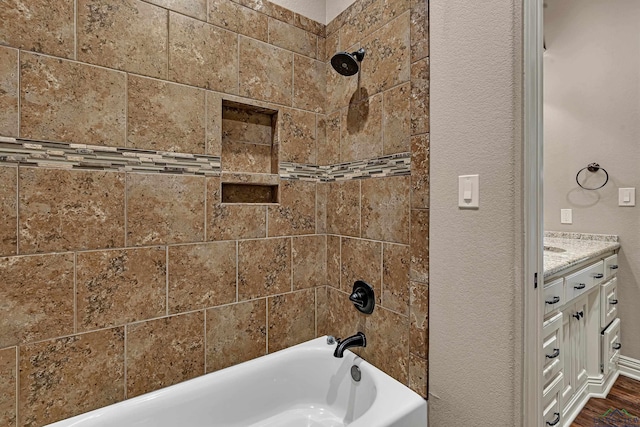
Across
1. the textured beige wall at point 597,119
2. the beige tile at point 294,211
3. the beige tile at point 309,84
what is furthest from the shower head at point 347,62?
the textured beige wall at point 597,119

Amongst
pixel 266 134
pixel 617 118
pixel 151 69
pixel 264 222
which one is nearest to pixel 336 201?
pixel 264 222

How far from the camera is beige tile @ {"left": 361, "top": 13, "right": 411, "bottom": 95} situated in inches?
54.7

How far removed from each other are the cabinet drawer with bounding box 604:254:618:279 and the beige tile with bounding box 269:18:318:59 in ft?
7.88

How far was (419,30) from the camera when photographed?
51.2 inches

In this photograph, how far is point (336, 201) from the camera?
1.80 meters

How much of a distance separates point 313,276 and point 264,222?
1.47 ft

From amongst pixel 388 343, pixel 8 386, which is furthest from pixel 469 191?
pixel 8 386

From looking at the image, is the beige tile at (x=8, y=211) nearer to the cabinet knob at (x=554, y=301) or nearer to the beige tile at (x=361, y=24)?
the beige tile at (x=361, y=24)

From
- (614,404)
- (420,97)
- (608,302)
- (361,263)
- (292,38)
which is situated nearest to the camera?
(420,97)

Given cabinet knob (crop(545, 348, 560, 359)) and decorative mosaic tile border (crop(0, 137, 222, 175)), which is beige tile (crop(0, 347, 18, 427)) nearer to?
decorative mosaic tile border (crop(0, 137, 222, 175))

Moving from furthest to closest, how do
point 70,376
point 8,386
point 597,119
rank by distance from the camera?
point 597,119
point 70,376
point 8,386

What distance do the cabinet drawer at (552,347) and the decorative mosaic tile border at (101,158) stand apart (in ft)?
5.79

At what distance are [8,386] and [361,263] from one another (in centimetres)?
144

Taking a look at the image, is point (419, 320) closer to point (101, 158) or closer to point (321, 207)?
point (321, 207)
